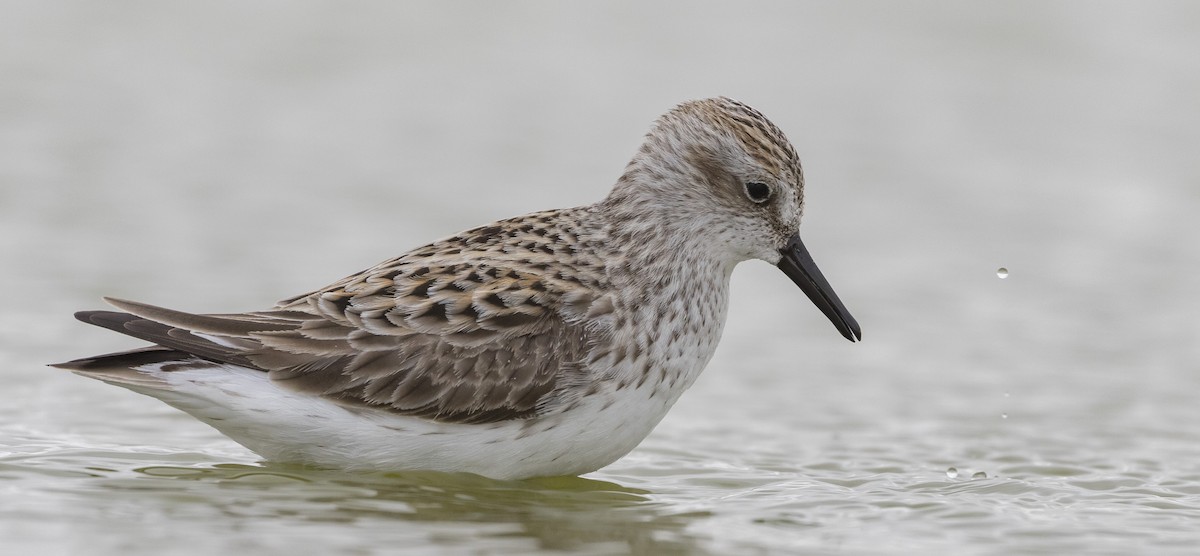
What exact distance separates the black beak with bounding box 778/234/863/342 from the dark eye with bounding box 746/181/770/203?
0.28m

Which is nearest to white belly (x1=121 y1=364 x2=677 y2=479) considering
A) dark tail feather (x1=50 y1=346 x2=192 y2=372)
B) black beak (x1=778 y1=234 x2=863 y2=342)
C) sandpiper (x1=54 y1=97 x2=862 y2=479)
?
sandpiper (x1=54 y1=97 x2=862 y2=479)

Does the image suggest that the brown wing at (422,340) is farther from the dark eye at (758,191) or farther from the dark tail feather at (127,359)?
the dark eye at (758,191)

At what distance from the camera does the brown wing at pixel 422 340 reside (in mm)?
7266

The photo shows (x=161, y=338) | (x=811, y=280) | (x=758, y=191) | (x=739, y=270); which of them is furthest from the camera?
(x=739, y=270)

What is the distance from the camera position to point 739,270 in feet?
41.2

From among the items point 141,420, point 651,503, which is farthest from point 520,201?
point 651,503

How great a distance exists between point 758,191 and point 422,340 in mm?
1763

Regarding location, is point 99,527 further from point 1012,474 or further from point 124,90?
point 124,90

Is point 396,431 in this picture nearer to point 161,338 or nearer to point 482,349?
point 482,349

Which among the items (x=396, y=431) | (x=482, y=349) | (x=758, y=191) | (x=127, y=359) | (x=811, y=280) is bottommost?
(x=396, y=431)

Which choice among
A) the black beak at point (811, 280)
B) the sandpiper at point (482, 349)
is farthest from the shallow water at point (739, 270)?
the black beak at point (811, 280)

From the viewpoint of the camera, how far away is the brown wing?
7266 mm

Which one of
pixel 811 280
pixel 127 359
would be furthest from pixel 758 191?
pixel 127 359

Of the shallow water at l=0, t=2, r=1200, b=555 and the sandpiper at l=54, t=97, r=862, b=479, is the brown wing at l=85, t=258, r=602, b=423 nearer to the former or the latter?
the sandpiper at l=54, t=97, r=862, b=479
